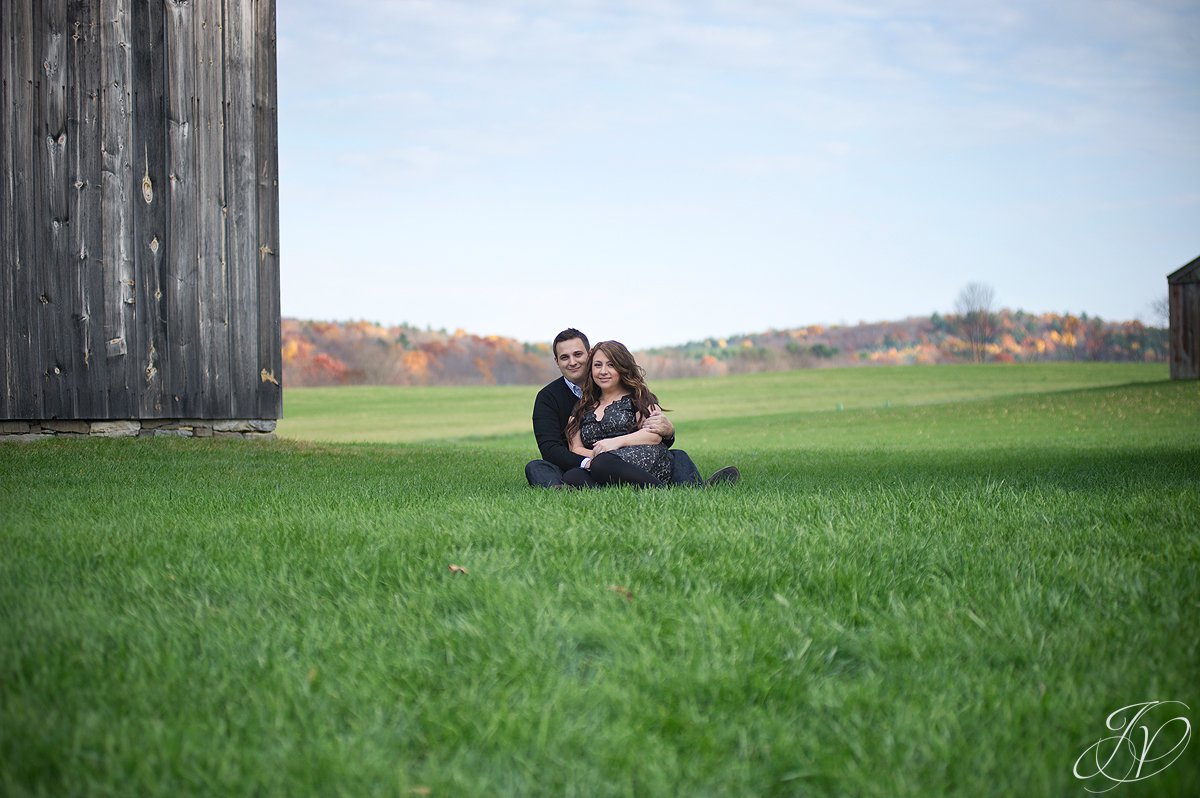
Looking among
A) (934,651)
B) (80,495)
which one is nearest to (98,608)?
(934,651)

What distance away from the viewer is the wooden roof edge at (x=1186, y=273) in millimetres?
24766

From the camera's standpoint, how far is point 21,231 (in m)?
10.2

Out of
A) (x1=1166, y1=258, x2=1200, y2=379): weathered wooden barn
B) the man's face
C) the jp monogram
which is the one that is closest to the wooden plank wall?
(x1=1166, y1=258, x2=1200, y2=379): weathered wooden barn

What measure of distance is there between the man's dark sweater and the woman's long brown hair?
109 millimetres

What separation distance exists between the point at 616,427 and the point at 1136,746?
14.4 feet

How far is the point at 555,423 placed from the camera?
6.62 m

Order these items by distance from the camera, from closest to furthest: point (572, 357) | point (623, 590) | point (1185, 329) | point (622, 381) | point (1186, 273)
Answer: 1. point (623, 590)
2. point (622, 381)
3. point (572, 357)
4. point (1186, 273)
5. point (1185, 329)

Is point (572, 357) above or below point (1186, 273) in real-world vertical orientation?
below

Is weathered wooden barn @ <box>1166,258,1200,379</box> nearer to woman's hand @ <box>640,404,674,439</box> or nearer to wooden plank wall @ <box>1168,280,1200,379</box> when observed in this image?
wooden plank wall @ <box>1168,280,1200,379</box>

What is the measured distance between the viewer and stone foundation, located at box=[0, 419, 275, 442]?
10281 millimetres

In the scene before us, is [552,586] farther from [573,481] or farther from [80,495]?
[80,495]

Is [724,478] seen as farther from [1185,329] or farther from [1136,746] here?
[1185,329]

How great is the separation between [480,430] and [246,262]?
11.7 m

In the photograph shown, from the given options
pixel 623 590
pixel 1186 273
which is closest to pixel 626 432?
pixel 623 590
